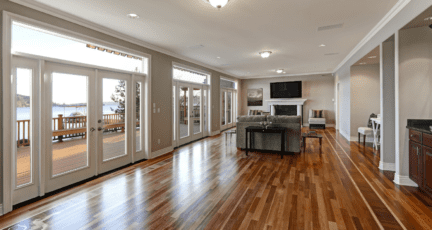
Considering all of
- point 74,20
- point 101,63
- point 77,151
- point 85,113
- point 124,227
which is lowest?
point 124,227

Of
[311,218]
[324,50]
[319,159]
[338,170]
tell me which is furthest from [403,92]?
[324,50]

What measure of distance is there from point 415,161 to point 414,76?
1.22 m

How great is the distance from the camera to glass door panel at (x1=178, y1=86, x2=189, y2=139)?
21.5 ft

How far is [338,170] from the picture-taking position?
396cm

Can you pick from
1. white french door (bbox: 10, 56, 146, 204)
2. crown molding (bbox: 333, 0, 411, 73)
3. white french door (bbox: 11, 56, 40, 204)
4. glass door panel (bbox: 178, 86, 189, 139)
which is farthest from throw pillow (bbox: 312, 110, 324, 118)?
white french door (bbox: 11, 56, 40, 204)

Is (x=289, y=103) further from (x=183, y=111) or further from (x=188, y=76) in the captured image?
(x=183, y=111)

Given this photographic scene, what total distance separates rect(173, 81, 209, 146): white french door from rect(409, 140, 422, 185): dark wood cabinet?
506 centimetres

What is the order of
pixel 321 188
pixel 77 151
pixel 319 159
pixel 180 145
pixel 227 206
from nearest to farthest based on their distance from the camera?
pixel 227 206 → pixel 321 188 → pixel 77 151 → pixel 319 159 → pixel 180 145

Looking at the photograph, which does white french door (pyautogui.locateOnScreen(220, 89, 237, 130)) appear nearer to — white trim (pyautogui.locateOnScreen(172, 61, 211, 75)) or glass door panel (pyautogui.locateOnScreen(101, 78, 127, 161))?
white trim (pyautogui.locateOnScreen(172, 61, 211, 75))

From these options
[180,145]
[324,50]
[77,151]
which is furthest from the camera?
[180,145]

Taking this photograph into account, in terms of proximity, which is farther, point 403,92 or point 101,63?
point 101,63

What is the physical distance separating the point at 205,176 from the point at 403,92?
330 centimetres

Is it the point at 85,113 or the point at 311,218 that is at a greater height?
the point at 85,113

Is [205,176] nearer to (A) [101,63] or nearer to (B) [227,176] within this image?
(B) [227,176]
